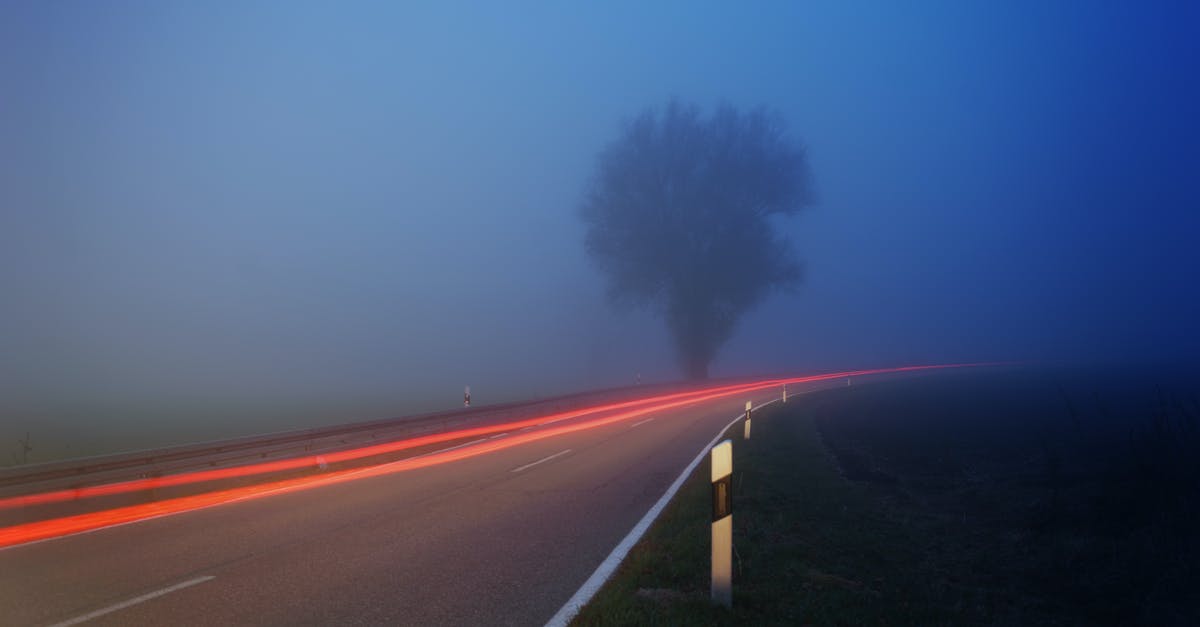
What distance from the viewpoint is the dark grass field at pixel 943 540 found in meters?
5.49

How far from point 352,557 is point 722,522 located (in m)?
4.17

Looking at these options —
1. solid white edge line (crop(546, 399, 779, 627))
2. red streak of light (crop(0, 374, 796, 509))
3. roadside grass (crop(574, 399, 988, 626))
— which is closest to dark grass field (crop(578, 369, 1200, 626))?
roadside grass (crop(574, 399, 988, 626))

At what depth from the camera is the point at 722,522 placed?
487 cm

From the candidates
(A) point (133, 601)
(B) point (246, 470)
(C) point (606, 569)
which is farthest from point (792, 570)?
(B) point (246, 470)

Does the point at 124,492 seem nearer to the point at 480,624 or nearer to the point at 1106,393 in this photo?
the point at 480,624

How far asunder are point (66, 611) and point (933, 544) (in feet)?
28.0

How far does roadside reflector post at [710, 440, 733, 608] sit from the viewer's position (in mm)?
4898

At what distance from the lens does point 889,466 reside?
1364cm

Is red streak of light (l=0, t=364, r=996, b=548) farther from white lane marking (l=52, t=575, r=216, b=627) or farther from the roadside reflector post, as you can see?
the roadside reflector post

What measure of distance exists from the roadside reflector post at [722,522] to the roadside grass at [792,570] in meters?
0.14

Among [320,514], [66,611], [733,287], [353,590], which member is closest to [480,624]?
[353,590]

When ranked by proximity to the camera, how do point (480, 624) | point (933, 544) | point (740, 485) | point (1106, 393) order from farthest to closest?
point (1106, 393) < point (740, 485) < point (933, 544) < point (480, 624)

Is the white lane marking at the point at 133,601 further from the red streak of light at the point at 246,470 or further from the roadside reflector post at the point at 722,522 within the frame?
the red streak of light at the point at 246,470

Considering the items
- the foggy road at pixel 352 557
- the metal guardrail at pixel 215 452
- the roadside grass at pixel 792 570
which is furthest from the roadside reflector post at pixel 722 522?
the metal guardrail at pixel 215 452
